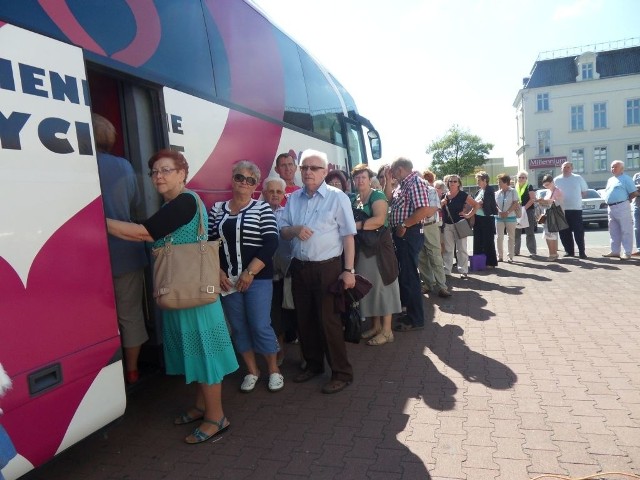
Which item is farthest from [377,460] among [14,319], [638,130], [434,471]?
[638,130]

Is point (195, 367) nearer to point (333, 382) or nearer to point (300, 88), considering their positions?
point (333, 382)

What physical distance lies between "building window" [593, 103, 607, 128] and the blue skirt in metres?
48.0

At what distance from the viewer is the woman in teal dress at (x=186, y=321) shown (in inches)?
115

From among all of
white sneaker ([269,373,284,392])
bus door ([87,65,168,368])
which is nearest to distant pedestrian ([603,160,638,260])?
white sneaker ([269,373,284,392])

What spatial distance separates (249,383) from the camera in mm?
4137

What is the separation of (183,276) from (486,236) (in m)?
7.93

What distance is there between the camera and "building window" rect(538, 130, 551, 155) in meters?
44.0

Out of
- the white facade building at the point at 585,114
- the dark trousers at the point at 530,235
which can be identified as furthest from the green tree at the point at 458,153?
the dark trousers at the point at 530,235

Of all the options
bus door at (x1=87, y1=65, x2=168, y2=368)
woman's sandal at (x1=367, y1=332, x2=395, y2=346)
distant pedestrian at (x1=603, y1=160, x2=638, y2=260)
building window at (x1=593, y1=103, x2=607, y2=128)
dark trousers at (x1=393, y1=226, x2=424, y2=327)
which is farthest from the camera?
building window at (x1=593, y1=103, x2=607, y2=128)

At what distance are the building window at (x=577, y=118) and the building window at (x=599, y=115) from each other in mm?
1030

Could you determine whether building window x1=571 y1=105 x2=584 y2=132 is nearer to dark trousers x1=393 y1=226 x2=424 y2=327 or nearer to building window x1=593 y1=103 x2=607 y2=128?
building window x1=593 y1=103 x2=607 y2=128

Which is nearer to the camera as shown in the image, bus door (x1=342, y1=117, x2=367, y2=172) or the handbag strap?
the handbag strap

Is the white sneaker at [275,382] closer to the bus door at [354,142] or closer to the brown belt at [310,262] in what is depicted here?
the brown belt at [310,262]

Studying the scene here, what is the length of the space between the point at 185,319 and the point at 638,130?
160ft
